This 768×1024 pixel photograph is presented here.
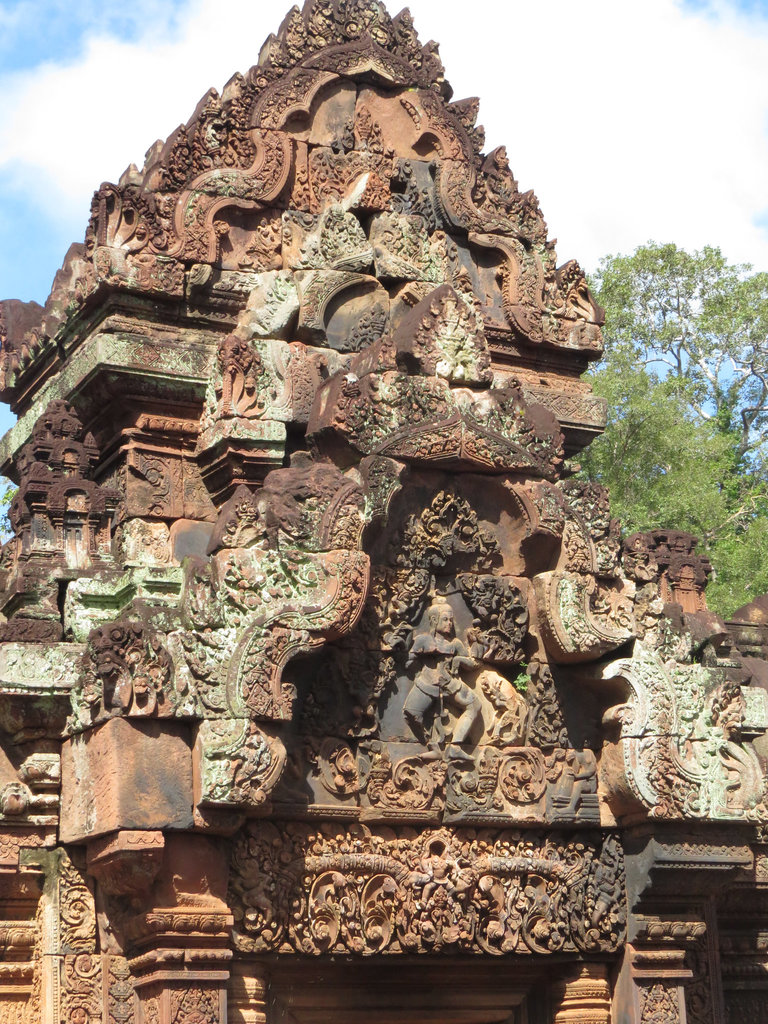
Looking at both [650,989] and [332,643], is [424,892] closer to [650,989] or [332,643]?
[332,643]

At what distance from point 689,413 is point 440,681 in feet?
54.8

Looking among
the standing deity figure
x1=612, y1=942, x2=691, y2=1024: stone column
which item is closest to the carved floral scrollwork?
x1=612, y1=942, x2=691, y2=1024: stone column

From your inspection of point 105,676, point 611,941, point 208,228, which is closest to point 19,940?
point 105,676

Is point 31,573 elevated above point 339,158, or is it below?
below

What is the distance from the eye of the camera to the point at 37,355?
1032 cm

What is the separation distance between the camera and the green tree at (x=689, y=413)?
21.8m

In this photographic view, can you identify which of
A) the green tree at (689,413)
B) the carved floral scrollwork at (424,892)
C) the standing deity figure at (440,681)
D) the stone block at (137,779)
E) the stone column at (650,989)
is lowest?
the stone column at (650,989)

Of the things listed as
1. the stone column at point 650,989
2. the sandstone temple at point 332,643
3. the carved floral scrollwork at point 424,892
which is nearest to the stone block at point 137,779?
the sandstone temple at point 332,643

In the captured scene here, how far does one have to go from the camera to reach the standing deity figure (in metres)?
8.96

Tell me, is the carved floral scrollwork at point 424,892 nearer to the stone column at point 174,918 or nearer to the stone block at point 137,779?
the stone column at point 174,918

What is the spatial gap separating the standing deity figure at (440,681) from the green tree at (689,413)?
12.0m

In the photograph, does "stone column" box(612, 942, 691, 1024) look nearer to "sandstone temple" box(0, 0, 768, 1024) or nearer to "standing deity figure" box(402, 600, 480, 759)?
"sandstone temple" box(0, 0, 768, 1024)

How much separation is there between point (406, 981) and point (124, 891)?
1729mm

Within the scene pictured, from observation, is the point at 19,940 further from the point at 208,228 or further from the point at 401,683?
the point at 208,228
